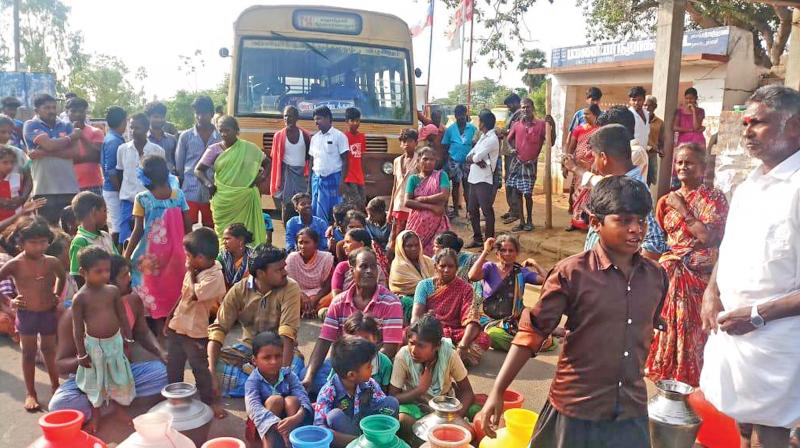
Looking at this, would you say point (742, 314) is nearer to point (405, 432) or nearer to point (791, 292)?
point (791, 292)

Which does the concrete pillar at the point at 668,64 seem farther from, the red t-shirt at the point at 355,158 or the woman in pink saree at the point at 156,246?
the woman in pink saree at the point at 156,246

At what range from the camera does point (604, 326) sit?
1.98m

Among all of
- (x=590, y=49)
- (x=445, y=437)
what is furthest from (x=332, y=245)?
(x=590, y=49)

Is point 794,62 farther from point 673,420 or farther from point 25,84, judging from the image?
point 25,84

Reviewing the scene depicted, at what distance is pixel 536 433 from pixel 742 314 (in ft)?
2.76

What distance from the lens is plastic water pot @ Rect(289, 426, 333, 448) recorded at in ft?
8.18

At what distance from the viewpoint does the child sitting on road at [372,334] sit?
3.20 meters

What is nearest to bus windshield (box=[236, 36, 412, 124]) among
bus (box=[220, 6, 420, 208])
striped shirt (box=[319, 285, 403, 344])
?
bus (box=[220, 6, 420, 208])

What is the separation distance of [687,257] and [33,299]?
362 cm

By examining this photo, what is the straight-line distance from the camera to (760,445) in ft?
7.43

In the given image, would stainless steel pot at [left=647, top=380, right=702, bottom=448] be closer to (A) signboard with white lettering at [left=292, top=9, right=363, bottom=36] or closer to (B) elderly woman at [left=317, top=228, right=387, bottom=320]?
(B) elderly woman at [left=317, top=228, right=387, bottom=320]

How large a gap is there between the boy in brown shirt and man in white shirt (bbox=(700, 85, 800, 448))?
17.1 inches

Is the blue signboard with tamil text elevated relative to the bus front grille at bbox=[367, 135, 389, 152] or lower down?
elevated

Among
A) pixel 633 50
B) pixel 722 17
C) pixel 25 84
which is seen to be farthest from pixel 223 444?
pixel 25 84
